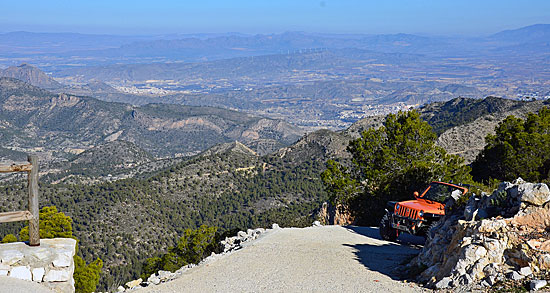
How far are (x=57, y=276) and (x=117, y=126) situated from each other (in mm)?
162329

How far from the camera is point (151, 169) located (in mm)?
89750

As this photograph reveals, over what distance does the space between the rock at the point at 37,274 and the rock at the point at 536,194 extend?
9819 mm

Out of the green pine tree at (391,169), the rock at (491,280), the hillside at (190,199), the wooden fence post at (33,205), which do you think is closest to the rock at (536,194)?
the rock at (491,280)

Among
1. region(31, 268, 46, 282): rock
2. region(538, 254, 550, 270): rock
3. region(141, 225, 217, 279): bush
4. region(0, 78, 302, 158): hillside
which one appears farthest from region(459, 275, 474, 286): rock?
region(0, 78, 302, 158): hillside

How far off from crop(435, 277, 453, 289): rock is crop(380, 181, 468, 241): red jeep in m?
4.37

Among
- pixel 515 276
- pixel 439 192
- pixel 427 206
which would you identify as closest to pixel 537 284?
pixel 515 276

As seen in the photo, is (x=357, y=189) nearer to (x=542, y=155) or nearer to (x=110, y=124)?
(x=542, y=155)

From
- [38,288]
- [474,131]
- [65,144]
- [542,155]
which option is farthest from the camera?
[65,144]

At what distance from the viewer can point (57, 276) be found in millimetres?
10758

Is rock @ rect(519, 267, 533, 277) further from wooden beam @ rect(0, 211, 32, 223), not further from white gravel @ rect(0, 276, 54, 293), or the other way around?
wooden beam @ rect(0, 211, 32, 223)

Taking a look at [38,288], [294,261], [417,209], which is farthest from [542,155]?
[38,288]

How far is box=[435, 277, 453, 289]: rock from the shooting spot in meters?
9.78

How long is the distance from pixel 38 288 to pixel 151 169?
8110 cm

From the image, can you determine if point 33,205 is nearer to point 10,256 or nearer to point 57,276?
point 10,256
